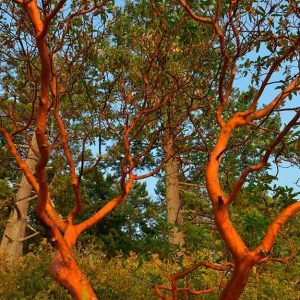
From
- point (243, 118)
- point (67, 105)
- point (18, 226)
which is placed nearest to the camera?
point (243, 118)

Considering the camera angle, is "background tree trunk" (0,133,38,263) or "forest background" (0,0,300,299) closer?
"forest background" (0,0,300,299)

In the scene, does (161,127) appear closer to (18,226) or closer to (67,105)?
(67,105)

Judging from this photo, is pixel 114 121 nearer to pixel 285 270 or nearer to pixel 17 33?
pixel 17 33

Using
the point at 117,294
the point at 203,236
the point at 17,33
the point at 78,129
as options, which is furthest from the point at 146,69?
the point at 117,294

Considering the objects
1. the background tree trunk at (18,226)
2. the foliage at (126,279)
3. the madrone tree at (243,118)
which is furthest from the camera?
the background tree trunk at (18,226)

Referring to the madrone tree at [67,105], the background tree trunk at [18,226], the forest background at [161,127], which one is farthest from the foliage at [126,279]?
the background tree trunk at [18,226]

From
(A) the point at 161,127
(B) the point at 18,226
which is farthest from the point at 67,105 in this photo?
(B) the point at 18,226

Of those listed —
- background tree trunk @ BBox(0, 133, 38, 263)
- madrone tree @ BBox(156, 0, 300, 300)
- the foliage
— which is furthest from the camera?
background tree trunk @ BBox(0, 133, 38, 263)

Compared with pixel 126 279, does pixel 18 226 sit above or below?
above

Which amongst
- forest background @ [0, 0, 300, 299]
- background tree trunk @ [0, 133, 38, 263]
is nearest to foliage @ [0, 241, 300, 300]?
forest background @ [0, 0, 300, 299]

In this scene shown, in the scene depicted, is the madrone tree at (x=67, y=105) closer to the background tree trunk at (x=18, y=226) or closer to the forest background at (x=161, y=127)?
the forest background at (x=161, y=127)

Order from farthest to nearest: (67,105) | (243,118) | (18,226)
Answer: (18,226), (67,105), (243,118)

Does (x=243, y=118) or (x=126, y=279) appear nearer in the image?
(x=243, y=118)

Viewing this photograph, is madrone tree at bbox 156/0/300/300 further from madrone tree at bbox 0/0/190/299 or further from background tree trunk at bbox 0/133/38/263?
background tree trunk at bbox 0/133/38/263
